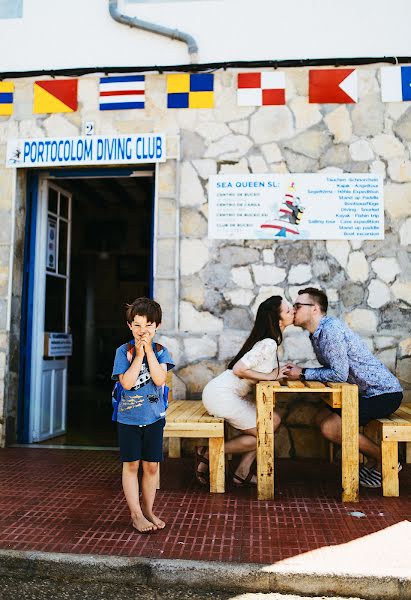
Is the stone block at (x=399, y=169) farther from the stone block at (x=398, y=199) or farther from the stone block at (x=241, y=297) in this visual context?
the stone block at (x=241, y=297)

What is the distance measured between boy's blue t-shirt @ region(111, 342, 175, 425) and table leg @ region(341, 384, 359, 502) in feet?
4.75

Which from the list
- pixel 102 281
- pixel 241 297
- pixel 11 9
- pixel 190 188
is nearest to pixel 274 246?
pixel 241 297

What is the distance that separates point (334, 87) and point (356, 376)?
116 inches

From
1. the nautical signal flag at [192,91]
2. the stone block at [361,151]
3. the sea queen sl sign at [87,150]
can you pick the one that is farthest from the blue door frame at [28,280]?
the stone block at [361,151]

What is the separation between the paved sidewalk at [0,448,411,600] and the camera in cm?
285

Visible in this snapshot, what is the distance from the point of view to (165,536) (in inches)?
131

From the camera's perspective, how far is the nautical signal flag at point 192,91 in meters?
5.79

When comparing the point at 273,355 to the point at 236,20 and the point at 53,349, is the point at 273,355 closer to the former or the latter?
the point at 53,349

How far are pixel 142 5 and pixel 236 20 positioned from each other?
39.3 inches

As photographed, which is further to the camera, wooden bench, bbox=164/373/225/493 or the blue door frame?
the blue door frame

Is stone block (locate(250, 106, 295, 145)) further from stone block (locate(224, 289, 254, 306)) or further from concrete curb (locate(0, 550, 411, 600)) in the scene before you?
concrete curb (locate(0, 550, 411, 600))

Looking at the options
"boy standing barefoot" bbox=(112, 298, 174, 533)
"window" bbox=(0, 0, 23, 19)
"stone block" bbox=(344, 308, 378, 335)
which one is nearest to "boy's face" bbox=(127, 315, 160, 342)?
"boy standing barefoot" bbox=(112, 298, 174, 533)

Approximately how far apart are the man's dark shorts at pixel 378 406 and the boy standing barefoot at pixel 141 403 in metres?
1.76

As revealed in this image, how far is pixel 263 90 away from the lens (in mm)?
5750
